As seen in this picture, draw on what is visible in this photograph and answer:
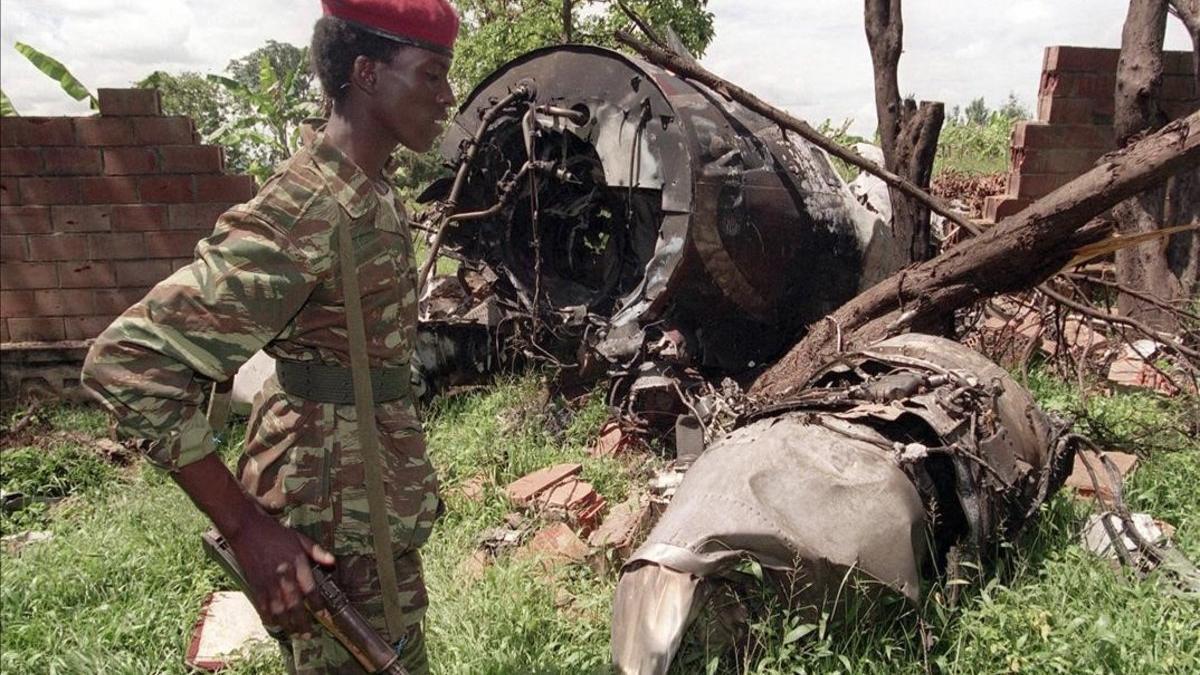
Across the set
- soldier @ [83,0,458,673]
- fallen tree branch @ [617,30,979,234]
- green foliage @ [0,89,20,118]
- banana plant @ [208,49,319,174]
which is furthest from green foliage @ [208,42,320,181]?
soldier @ [83,0,458,673]

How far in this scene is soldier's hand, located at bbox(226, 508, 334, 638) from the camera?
1.47 metres

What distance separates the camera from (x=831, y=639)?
2379mm

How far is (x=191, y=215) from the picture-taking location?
5.61 m

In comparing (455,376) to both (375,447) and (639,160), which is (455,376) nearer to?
(639,160)

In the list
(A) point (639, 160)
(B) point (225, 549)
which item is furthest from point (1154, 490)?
(B) point (225, 549)

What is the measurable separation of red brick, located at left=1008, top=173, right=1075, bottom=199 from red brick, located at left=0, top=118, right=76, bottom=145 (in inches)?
273

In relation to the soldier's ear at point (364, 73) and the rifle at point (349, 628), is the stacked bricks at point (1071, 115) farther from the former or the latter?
the rifle at point (349, 628)

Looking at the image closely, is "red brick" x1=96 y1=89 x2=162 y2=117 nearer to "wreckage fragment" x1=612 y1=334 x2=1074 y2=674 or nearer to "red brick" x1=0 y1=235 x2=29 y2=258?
"red brick" x1=0 y1=235 x2=29 y2=258

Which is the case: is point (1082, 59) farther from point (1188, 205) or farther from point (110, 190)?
point (110, 190)

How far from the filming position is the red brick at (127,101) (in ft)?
17.7

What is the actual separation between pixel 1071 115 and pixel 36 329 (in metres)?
7.77

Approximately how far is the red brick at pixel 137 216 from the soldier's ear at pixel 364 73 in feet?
15.2

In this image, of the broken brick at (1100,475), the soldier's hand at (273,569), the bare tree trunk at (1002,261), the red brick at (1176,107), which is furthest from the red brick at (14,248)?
the red brick at (1176,107)

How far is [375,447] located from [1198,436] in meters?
3.96
